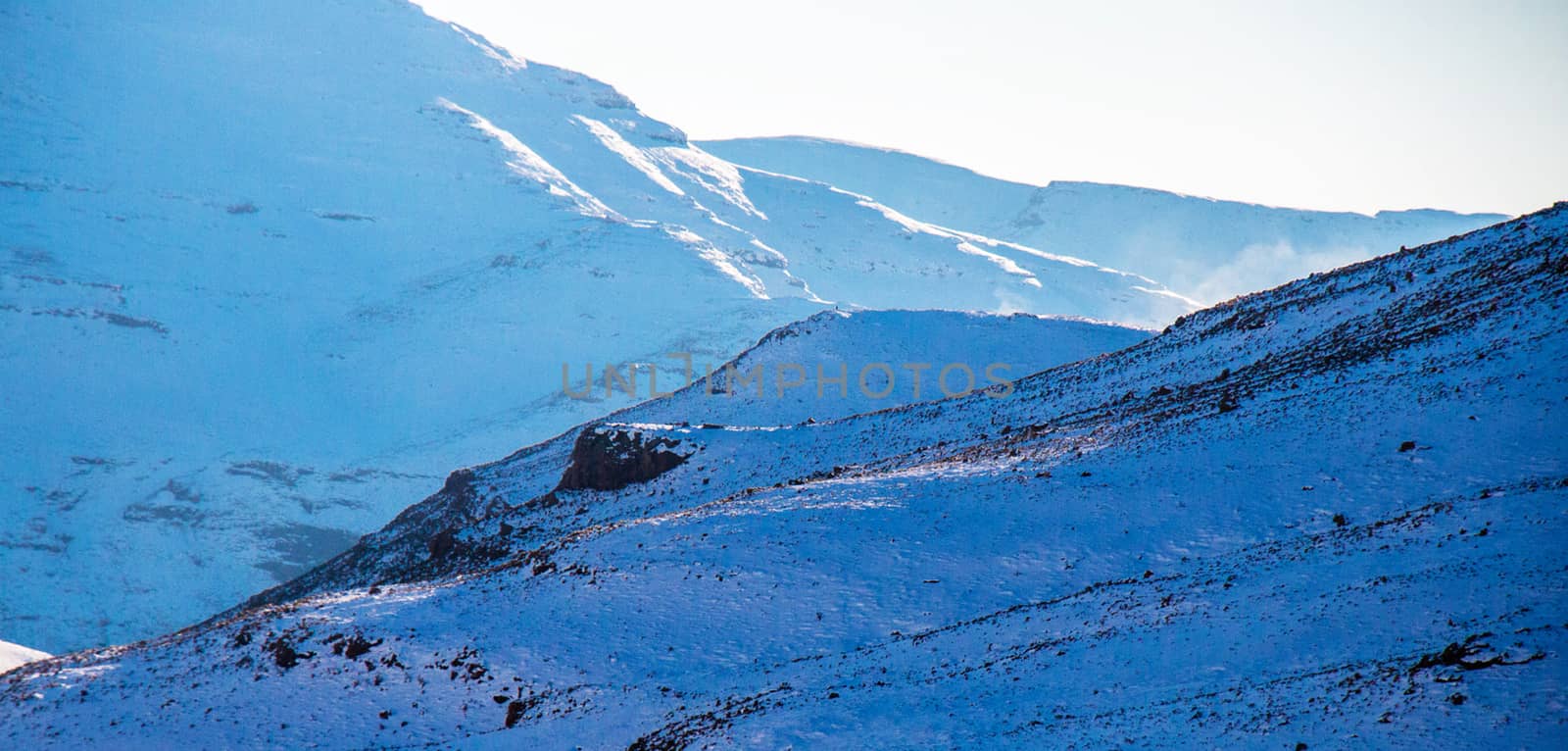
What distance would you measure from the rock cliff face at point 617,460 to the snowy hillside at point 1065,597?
3270 mm

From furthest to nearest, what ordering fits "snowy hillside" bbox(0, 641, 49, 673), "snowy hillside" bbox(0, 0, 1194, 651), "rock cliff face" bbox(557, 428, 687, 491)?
"snowy hillside" bbox(0, 0, 1194, 651)
"snowy hillside" bbox(0, 641, 49, 673)
"rock cliff face" bbox(557, 428, 687, 491)

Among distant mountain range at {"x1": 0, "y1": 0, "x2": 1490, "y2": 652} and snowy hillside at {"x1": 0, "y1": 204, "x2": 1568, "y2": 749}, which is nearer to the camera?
snowy hillside at {"x1": 0, "y1": 204, "x2": 1568, "y2": 749}

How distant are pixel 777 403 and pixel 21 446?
302 ft

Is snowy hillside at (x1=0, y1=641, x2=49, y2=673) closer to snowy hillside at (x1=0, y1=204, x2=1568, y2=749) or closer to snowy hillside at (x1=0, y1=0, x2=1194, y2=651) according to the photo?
snowy hillside at (x1=0, y1=204, x2=1568, y2=749)

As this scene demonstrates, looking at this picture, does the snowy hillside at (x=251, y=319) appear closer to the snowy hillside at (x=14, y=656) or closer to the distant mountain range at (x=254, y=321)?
the distant mountain range at (x=254, y=321)

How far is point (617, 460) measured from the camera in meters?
50.2

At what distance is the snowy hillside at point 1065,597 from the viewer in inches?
807

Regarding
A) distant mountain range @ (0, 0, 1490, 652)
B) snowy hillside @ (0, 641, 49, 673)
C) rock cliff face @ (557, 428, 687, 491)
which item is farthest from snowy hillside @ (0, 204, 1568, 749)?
distant mountain range @ (0, 0, 1490, 652)

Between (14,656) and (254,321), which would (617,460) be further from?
(254,321)

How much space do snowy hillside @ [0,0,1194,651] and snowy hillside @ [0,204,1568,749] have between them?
63.8 meters

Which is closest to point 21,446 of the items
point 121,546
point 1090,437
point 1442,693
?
point 121,546

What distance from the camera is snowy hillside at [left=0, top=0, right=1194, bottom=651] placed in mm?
102688

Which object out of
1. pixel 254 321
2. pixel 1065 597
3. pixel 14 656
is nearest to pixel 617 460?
pixel 1065 597

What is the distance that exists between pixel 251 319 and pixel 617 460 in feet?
398
